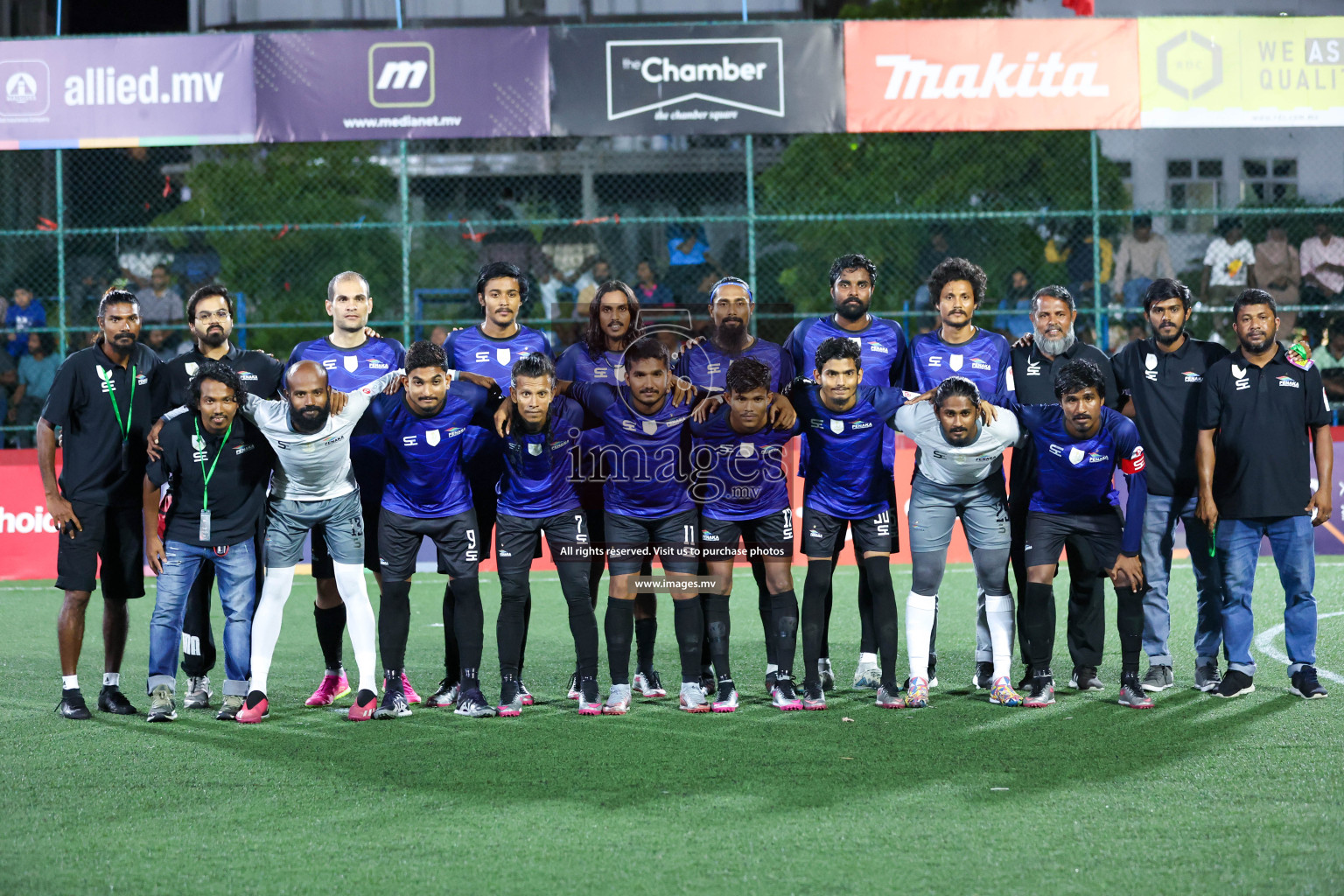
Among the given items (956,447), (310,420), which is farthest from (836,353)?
(310,420)

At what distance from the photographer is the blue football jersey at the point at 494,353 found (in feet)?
24.2

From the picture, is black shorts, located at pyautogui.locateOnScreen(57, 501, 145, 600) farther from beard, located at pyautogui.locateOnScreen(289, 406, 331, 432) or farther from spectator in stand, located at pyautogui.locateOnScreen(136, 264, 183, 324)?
spectator in stand, located at pyautogui.locateOnScreen(136, 264, 183, 324)

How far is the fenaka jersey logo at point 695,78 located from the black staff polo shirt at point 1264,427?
831cm

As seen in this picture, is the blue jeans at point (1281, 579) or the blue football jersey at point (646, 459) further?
the blue jeans at point (1281, 579)

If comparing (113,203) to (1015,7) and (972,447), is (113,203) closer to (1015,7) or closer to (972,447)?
(1015,7)

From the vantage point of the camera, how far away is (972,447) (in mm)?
6781

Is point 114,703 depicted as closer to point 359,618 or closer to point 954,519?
point 359,618

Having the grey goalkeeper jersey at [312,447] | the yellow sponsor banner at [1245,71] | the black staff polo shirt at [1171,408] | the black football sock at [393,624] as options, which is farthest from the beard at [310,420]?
the yellow sponsor banner at [1245,71]

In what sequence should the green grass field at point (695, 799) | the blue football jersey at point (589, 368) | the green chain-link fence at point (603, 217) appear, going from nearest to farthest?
the green grass field at point (695, 799)
the blue football jersey at point (589, 368)
the green chain-link fence at point (603, 217)

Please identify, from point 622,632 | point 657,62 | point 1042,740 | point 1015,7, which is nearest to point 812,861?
point 1042,740

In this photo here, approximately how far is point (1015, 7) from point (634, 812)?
70.7ft

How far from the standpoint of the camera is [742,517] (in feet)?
22.8

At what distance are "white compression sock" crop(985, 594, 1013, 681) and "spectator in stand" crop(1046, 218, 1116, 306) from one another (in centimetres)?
991

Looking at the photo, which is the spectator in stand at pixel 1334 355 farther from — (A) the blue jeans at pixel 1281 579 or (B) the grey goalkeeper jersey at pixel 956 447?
(B) the grey goalkeeper jersey at pixel 956 447
